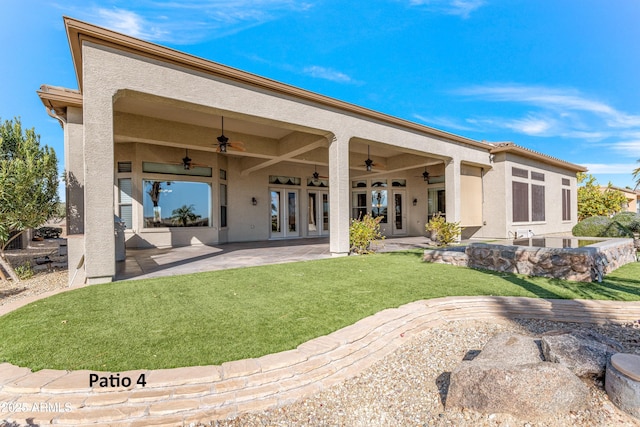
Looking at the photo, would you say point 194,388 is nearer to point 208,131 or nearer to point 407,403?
point 407,403

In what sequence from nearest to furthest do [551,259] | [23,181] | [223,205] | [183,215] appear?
1. [551,259]
2. [23,181]
3. [183,215]
4. [223,205]

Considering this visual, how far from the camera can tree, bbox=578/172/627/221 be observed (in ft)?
63.4

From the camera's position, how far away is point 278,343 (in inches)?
116

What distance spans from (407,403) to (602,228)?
14360 mm

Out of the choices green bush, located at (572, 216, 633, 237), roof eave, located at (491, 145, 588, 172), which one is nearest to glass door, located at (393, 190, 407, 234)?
roof eave, located at (491, 145, 588, 172)

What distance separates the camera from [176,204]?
11.2m

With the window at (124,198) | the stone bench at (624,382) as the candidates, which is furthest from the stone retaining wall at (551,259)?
the window at (124,198)

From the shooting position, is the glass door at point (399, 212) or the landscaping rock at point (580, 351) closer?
the landscaping rock at point (580, 351)

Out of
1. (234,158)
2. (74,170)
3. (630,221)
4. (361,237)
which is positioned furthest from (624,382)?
(630,221)

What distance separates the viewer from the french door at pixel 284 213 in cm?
1443

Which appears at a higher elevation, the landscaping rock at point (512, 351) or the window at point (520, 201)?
the window at point (520, 201)

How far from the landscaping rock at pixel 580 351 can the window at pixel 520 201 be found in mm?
12236

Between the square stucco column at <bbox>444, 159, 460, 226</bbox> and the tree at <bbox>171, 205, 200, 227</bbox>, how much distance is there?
10.2m

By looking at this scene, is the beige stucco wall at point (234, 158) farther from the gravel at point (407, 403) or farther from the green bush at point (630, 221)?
the gravel at point (407, 403)
